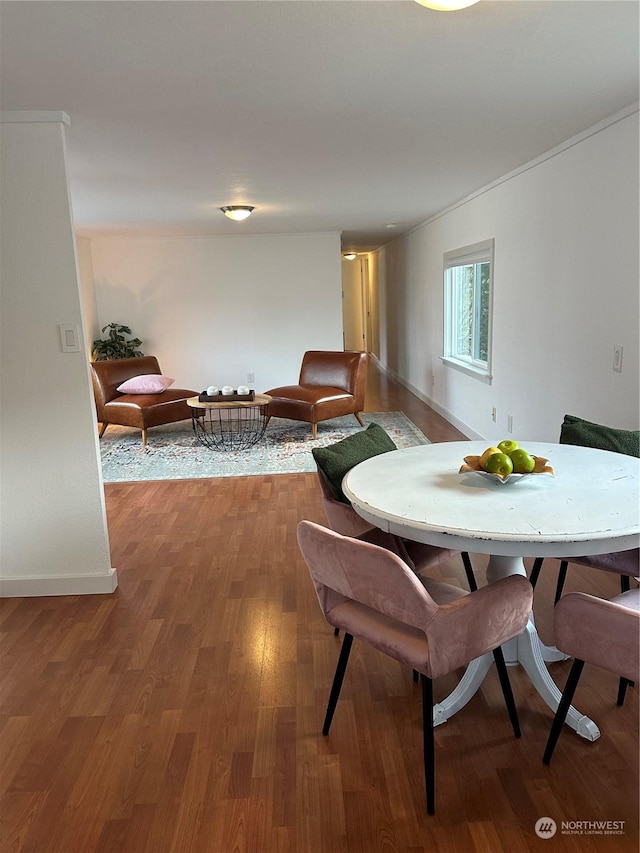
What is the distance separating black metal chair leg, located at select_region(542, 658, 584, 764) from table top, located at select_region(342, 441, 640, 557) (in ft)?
1.11

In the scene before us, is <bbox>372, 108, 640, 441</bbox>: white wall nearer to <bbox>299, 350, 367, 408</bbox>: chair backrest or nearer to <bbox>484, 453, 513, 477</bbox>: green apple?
<bbox>299, 350, 367, 408</bbox>: chair backrest

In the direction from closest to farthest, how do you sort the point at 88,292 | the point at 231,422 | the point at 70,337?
the point at 70,337
the point at 231,422
the point at 88,292

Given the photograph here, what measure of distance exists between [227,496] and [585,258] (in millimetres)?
2777

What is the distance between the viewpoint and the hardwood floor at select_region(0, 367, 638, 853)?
5.25 feet

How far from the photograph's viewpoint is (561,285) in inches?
148

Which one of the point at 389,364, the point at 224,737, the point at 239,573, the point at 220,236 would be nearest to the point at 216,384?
the point at 220,236

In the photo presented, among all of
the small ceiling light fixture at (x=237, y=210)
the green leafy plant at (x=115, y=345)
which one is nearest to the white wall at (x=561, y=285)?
the small ceiling light fixture at (x=237, y=210)

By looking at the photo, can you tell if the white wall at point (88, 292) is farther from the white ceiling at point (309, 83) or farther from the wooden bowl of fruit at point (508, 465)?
the wooden bowl of fruit at point (508, 465)

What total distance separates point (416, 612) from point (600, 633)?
46 centimetres

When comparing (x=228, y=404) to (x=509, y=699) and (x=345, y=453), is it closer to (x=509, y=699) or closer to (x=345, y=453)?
(x=345, y=453)

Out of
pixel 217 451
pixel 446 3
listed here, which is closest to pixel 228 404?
pixel 217 451

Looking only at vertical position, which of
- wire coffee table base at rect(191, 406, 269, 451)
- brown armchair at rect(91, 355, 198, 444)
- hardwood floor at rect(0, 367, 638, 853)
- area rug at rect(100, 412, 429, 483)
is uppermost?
brown armchair at rect(91, 355, 198, 444)

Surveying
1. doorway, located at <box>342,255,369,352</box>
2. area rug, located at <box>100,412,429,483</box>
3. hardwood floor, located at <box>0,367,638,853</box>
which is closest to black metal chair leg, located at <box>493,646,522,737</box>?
hardwood floor, located at <box>0,367,638,853</box>

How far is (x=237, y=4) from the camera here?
167 centimetres
